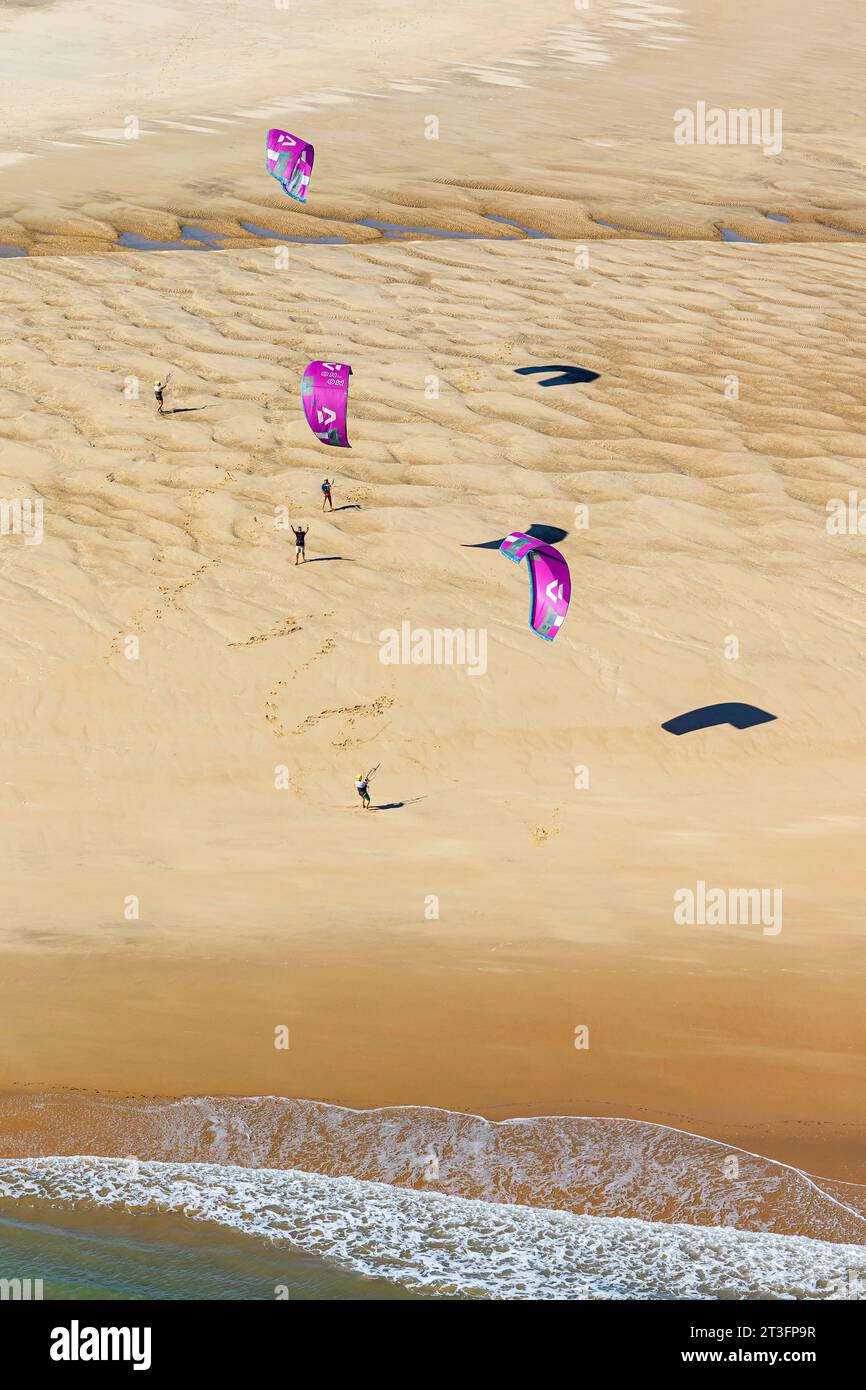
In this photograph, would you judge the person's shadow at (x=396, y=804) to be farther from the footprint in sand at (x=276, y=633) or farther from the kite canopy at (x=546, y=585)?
the footprint in sand at (x=276, y=633)

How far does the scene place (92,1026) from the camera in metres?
14.6

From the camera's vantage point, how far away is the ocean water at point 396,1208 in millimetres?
11898

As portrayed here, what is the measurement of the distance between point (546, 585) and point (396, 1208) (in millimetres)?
9382

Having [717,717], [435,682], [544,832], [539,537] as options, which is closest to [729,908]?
[544,832]

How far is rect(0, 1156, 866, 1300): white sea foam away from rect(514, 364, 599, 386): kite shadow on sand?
19.4 m

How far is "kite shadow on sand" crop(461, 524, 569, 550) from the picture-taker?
23.3 metres

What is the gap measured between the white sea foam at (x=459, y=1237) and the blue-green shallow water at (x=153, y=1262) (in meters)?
0.14

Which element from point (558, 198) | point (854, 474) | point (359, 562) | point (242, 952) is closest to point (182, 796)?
point (242, 952)

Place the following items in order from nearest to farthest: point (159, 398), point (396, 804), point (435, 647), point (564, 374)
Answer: point (396, 804)
point (435, 647)
point (159, 398)
point (564, 374)

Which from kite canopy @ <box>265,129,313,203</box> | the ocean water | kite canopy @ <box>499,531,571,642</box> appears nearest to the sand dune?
the ocean water

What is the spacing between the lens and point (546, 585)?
1947 centimetres

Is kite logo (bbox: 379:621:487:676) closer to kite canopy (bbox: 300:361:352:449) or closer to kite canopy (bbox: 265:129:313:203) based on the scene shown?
kite canopy (bbox: 300:361:352:449)

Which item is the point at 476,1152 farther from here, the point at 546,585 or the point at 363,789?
the point at 546,585

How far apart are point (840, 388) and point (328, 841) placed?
56.6ft
